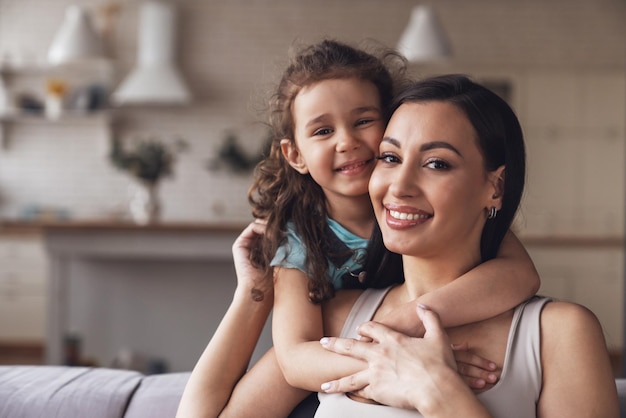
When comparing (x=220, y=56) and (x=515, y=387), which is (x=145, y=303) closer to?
(x=220, y=56)

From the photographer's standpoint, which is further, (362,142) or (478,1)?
(478,1)

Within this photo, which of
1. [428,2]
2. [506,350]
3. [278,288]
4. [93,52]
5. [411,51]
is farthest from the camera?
[428,2]

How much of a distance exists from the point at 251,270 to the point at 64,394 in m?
0.49

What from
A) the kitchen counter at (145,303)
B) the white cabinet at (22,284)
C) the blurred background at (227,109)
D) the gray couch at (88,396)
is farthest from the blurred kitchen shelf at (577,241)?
the gray couch at (88,396)

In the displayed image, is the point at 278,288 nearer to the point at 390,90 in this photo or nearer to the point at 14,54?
the point at 390,90

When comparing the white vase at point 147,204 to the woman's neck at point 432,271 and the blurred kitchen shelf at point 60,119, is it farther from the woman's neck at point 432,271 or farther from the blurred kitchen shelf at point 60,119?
the woman's neck at point 432,271

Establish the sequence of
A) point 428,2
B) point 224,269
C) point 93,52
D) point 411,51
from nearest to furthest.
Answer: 1. point 224,269
2. point 411,51
3. point 93,52
4. point 428,2

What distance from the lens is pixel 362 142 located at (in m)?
1.71

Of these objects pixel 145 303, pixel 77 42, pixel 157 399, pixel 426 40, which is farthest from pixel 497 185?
pixel 77 42

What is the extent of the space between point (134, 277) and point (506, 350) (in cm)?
418

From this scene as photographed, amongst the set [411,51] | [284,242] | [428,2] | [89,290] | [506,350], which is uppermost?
[428,2]

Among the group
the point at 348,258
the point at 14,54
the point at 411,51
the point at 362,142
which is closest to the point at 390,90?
the point at 362,142

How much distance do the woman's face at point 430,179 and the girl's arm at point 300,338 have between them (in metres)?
0.23

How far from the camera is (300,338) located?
5.03 ft
